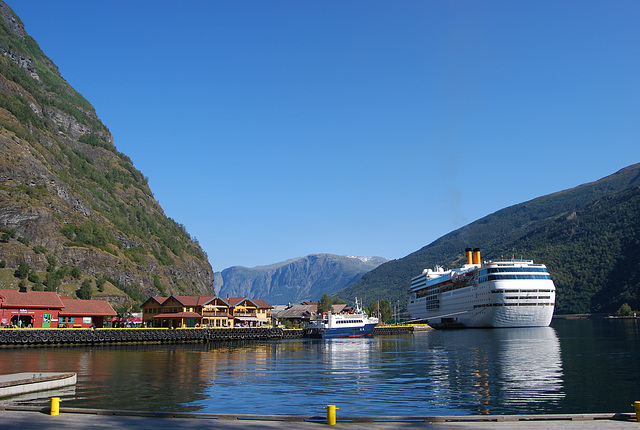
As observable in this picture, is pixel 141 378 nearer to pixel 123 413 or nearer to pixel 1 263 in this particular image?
pixel 123 413

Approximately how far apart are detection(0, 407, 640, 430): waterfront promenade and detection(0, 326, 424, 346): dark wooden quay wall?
71.5 meters

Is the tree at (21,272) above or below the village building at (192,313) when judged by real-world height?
above

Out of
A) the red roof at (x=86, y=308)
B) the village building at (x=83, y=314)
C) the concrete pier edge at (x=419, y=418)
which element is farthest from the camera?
the red roof at (x=86, y=308)

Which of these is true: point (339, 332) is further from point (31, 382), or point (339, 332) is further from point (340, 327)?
point (31, 382)

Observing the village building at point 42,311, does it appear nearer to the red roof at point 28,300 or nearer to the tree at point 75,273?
the red roof at point 28,300

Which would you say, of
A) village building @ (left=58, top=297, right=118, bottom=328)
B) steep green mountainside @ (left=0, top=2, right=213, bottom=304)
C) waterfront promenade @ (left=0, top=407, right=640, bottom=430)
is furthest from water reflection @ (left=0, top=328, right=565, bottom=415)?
steep green mountainside @ (left=0, top=2, right=213, bottom=304)

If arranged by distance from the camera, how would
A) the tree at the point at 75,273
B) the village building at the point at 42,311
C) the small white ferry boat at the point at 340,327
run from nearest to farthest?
the village building at the point at 42,311 < the small white ferry boat at the point at 340,327 < the tree at the point at 75,273

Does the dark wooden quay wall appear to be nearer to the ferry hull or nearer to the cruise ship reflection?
the ferry hull

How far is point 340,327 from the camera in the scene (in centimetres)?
11569

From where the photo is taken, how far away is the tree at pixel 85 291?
418ft

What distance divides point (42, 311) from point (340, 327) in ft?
192

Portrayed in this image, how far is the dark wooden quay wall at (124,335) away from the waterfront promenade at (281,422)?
234 ft

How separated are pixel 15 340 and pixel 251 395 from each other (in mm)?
65797

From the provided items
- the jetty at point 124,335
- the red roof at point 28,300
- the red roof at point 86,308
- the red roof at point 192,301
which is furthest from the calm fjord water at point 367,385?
the red roof at point 192,301
